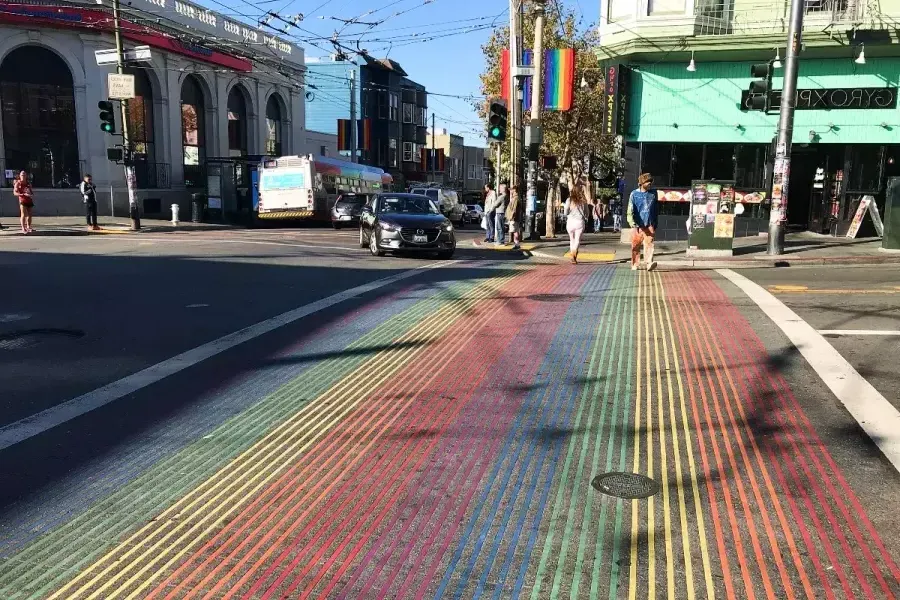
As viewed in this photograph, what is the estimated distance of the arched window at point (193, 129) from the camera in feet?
116

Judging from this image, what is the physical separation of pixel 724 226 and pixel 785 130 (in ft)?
7.63

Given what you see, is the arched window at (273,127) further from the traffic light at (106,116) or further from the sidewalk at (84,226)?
the traffic light at (106,116)

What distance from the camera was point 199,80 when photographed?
35906 mm

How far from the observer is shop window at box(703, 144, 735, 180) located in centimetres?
2122

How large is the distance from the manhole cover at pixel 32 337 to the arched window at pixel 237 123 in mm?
32225

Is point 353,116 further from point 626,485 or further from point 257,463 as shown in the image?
point 626,485

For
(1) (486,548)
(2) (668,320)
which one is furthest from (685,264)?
(1) (486,548)

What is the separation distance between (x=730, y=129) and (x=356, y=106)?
40.2 m

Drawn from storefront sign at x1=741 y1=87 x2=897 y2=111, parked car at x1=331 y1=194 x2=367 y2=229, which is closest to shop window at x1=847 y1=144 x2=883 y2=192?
storefront sign at x1=741 y1=87 x2=897 y2=111

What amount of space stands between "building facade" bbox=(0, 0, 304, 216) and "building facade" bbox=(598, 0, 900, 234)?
45.8ft

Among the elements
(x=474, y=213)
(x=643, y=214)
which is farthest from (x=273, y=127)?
(x=643, y=214)

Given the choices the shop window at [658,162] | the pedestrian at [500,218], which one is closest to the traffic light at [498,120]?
the pedestrian at [500,218]

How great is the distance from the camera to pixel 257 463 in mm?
4457

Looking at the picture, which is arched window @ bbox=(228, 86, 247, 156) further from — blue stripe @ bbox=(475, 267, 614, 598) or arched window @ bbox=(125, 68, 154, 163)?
blue stripe @ bbox=(475, 267, 614, 598)
